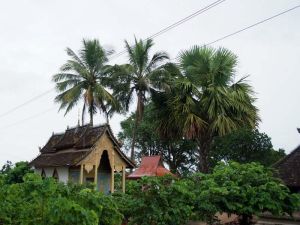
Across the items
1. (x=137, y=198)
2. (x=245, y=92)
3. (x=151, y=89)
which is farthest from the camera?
(x=151, y=89)

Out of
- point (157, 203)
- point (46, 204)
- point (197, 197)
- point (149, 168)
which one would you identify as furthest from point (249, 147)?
point (46, 204)

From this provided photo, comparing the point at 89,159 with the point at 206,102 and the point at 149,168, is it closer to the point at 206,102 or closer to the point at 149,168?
the point at 206,102

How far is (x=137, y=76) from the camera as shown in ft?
99.1

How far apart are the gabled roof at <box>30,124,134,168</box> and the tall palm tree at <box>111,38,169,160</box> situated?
6737 mm

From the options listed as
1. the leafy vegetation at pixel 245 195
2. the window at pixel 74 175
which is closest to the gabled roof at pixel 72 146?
the window at pixel 74 175

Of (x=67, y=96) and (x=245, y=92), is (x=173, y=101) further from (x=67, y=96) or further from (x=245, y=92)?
(x=67, y=96)

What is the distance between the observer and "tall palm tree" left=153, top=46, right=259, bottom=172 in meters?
25.3

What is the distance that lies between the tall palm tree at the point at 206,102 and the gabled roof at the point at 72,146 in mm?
5843

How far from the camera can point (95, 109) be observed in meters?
31.6

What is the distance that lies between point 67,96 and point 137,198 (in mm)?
17645

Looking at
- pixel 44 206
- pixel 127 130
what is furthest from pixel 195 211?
pixel 127 130

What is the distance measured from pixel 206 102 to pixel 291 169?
27.5 ft

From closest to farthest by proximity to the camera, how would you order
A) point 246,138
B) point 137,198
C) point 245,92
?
1. point 137,198
2. point 245,92
3. point 246,138

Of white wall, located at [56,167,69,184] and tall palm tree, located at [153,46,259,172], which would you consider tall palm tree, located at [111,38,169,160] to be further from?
white wall, located at [56,167,69,184]
